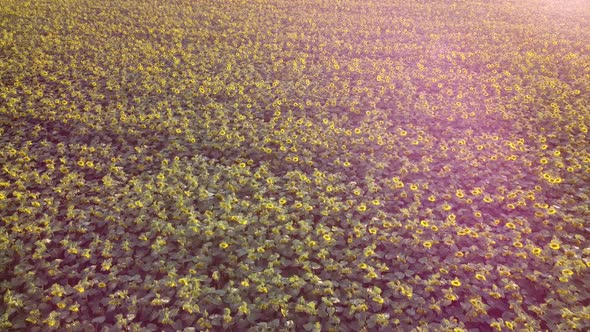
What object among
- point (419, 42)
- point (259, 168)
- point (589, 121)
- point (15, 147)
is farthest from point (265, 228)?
point (419, 42)

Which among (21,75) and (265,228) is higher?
(21,75)

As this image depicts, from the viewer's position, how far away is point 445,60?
364 inches

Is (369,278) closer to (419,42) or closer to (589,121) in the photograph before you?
(589,121)

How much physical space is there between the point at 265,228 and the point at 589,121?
5.79 m

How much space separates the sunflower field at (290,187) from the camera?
3543 mm

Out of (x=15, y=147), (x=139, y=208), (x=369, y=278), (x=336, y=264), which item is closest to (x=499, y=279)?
(x=369, y=278)

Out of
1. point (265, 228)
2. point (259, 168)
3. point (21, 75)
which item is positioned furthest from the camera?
point (21, 75)

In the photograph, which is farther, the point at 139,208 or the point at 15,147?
the point at 15,147

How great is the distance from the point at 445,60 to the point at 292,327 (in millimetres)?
7955

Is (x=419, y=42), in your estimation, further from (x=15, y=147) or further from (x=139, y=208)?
(x=15, y=147)

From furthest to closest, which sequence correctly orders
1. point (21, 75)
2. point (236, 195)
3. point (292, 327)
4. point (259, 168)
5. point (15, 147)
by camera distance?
point (21, 75)
point (15, 147)
point (259, 168)
point (236, 195)
point (292, 327)

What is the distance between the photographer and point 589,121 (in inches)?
251

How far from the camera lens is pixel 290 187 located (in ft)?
16.0

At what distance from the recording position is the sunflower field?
3543mm
